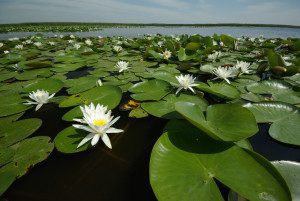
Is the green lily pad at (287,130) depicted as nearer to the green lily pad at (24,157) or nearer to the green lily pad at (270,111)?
the green lily pad at (270,111)

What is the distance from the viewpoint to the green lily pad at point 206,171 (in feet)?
3.00

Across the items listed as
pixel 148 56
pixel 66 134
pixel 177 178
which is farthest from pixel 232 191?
pixel 148 56

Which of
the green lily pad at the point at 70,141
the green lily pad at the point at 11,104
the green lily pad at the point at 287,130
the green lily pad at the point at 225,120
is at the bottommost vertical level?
the green lily pad at the point at 11,104

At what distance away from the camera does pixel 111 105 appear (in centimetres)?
191

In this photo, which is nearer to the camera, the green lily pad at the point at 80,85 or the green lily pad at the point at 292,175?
the green lily pad at the point at 292,175

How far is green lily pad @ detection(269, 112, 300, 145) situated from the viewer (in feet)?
4.46

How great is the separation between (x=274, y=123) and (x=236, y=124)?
41 cm

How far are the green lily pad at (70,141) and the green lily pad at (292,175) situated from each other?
113cm

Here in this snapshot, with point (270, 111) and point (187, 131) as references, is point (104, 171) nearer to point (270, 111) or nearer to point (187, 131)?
point (187, 131)

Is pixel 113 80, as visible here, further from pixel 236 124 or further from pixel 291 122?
pixel 291 122

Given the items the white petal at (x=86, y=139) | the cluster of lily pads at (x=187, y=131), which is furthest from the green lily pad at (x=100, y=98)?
the white petal at (x=86, y=139)

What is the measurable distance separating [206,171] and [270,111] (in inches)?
36.2

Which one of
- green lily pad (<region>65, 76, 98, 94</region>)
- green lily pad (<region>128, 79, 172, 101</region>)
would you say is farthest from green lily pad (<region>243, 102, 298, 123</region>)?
green lily pad (<region>65, 76, 98, 94</region>)

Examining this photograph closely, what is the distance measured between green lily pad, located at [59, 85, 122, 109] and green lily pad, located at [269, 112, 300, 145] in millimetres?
1299
